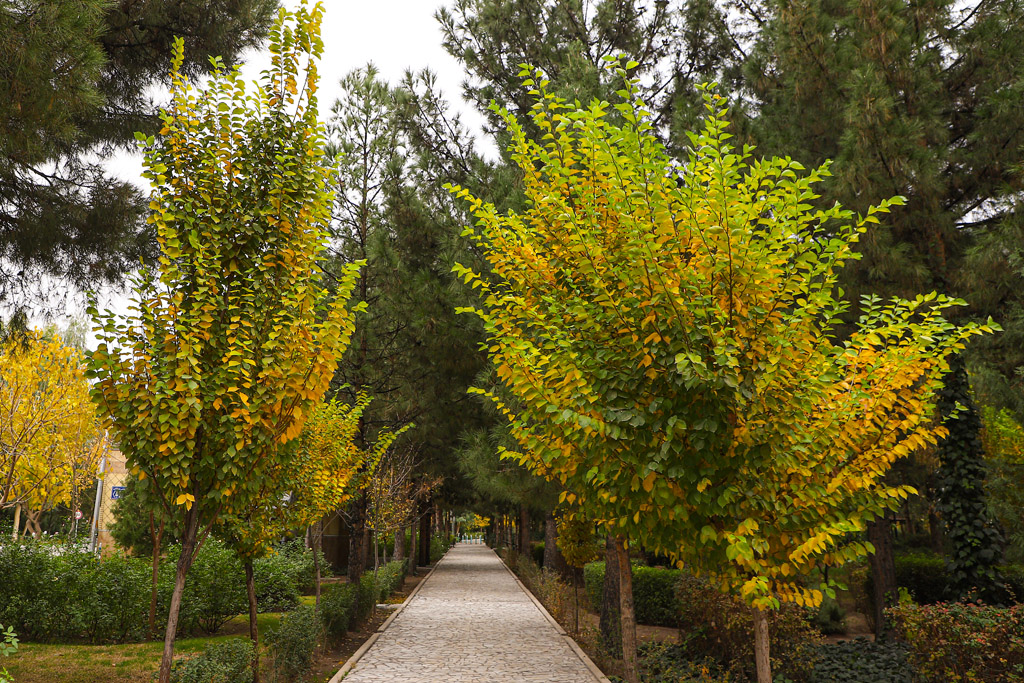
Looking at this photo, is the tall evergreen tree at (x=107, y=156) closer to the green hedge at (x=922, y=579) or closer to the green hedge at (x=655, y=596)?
the green hedge at (x=655, y=596)

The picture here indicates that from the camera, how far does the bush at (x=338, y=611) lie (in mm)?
11055

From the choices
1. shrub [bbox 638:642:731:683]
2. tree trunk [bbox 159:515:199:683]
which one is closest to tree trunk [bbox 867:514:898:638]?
shrub [bbox 638:642:731:683]

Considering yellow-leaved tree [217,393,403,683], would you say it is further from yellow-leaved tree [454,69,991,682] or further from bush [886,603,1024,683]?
bush [886,603,1024,683]

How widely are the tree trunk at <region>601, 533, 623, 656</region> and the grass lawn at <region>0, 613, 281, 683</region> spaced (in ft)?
21.0

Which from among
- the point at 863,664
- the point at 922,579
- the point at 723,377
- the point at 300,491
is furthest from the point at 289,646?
the point at 922,579

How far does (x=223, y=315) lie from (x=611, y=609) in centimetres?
873

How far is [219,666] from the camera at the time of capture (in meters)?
6.77

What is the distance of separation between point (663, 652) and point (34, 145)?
9.26 m

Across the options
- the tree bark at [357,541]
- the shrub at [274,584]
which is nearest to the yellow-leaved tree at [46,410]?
the shrub at [274,584]

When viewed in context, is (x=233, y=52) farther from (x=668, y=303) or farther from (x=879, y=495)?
(x=879, y=495)

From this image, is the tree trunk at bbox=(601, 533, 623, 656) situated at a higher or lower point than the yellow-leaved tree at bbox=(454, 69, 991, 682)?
lower

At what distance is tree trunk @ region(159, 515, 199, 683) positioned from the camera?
486 centimetres

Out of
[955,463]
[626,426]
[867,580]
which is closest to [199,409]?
[626,426]

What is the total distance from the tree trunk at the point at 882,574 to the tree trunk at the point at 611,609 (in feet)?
14.2
